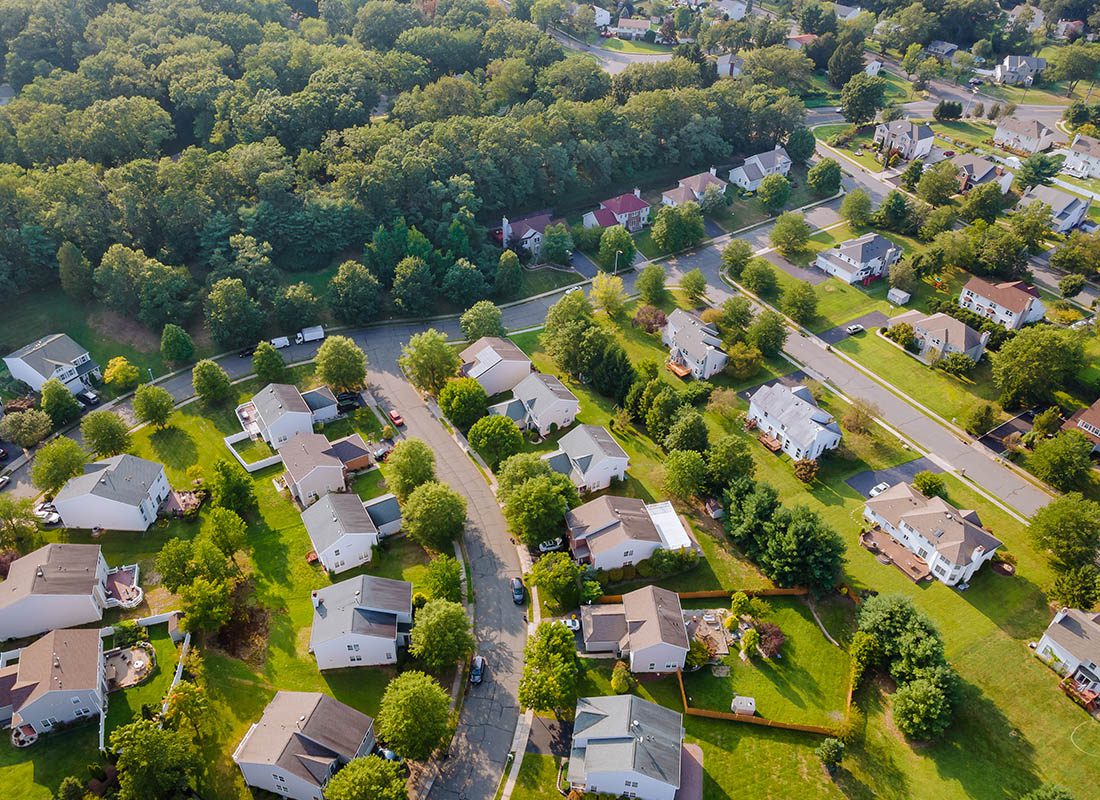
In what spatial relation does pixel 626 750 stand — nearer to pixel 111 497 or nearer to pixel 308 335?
pixel 111 497

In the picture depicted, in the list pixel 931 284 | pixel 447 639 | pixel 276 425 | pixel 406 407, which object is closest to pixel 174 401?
pixel 276 425

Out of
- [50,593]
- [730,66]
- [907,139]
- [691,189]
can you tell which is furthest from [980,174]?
[50,593]

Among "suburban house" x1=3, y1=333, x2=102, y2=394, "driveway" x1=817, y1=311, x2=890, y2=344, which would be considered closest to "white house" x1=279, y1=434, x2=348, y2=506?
"suburban house" x1=3, y1=333, x2=102, y2=394

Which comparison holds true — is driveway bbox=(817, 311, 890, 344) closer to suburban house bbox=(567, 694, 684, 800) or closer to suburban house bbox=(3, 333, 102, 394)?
suburban house bbox=(567, 694, 684, 800)

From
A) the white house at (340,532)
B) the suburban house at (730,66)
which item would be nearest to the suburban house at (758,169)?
the suburban house at (730,66)

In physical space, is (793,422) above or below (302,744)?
above

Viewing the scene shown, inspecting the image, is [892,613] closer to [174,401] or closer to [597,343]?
[597,343]
